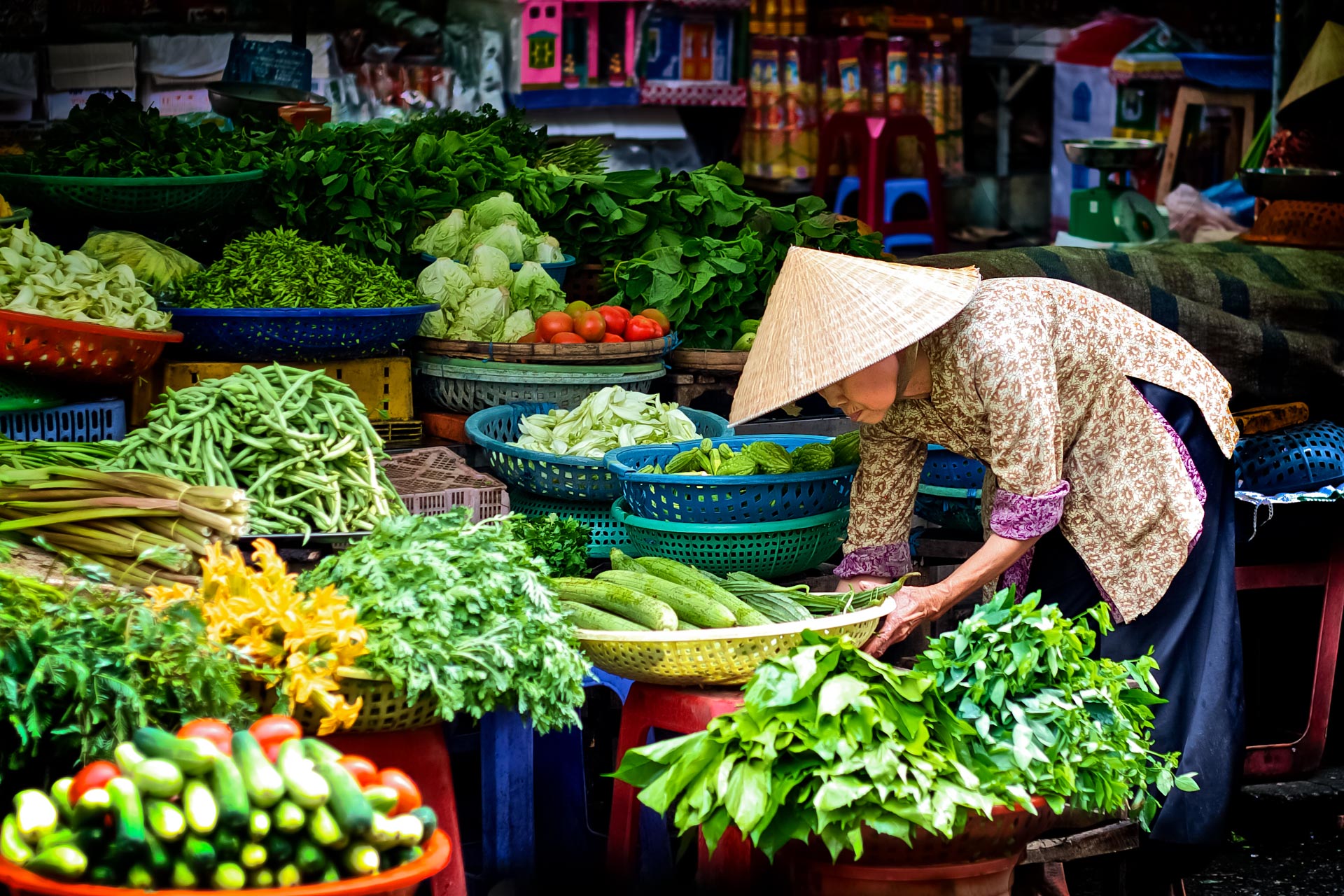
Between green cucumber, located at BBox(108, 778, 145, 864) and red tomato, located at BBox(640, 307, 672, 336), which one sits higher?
red tomato, located at BBox(640, 307, 672, 336)

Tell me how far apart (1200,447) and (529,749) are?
1.65 meters

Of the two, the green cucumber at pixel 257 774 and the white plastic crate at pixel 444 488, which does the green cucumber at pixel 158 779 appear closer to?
the green cucumber at pixel 257 774

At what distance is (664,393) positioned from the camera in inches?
199

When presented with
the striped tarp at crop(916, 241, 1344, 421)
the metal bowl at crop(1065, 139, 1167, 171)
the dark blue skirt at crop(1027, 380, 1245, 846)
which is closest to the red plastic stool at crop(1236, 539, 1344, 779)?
the striped tarp at crop(916, 241, 1344, 421)

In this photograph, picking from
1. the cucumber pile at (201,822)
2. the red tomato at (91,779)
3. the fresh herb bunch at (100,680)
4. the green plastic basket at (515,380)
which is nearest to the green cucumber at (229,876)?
the cucumber pile at (201,822)

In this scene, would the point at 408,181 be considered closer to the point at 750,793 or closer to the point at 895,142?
the point at 750,793

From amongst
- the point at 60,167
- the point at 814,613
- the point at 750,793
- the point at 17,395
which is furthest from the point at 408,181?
the point at 750,793

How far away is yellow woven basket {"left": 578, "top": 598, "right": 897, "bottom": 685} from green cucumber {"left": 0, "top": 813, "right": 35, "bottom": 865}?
1093 millimetres

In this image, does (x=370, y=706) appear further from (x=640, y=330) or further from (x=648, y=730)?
(x=640, y=330)

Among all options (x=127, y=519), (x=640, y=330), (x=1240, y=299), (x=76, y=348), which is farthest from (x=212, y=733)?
(x=1240, y=299)

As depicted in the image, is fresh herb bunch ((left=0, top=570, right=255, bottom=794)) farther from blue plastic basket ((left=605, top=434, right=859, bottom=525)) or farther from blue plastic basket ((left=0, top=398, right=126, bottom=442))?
blue plastic basket ((left=605, top=434, right=859, bottom=525))

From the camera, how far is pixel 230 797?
1.88 m

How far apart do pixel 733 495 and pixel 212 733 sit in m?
1.54

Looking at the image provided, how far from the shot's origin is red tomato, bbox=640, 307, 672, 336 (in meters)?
4.91
